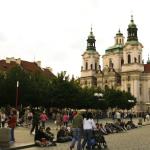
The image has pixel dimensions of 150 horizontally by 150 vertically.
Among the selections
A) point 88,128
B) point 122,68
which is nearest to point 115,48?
point 122,68

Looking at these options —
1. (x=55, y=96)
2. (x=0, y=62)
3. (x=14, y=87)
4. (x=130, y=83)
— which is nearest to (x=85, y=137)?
(x=14, y=87)

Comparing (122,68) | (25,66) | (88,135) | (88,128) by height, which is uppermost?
(122,68)

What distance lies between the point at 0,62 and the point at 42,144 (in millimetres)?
72108

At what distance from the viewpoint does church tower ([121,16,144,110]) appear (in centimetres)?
11538

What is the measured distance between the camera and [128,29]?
388 ft

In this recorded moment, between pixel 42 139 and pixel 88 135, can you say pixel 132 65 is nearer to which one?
pixel 42 139

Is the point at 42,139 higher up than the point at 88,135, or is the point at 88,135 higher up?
the point at 88,135

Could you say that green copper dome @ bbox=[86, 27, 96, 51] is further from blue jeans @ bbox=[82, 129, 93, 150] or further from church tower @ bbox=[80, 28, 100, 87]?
blue jeans @ bbox=[82, 129, 93, 150]

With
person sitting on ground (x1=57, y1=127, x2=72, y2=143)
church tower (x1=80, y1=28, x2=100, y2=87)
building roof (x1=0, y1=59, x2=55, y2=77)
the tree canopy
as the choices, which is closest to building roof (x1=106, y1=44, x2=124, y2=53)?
church tower (x1=80, y1=28, x2=100, y2=87)

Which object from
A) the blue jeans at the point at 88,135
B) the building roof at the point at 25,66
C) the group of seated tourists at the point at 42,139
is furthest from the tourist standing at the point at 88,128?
the building roof at the point at 25,66

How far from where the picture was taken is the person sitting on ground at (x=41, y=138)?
22.9 m

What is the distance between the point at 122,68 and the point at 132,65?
366cm

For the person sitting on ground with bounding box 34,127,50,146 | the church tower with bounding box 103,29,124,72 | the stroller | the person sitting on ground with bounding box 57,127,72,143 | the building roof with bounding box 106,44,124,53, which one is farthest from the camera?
the building roof with bounding box 106,44,124,53

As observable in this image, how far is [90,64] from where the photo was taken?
433ft
